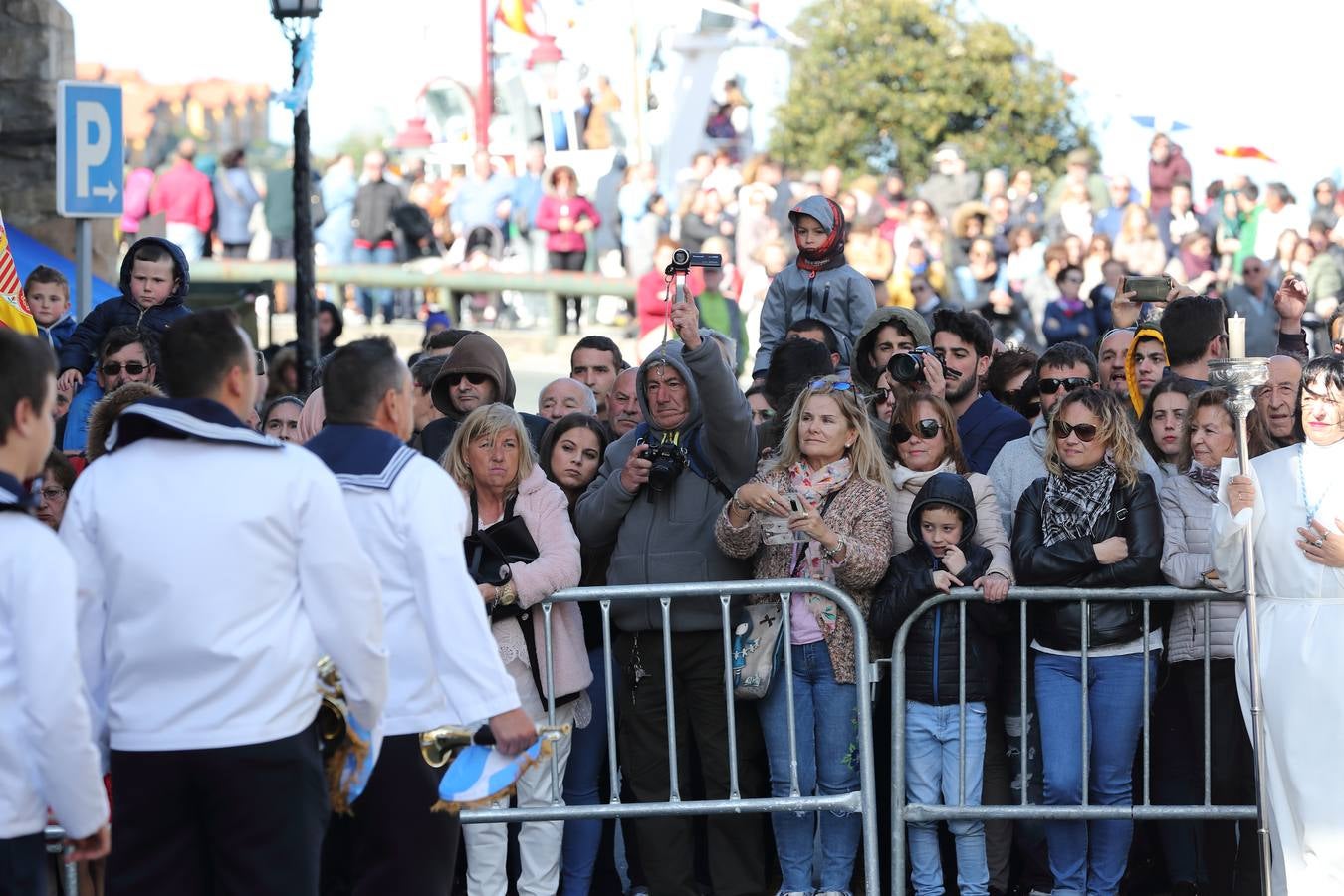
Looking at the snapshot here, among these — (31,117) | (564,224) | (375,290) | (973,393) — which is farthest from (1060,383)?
(375,290)

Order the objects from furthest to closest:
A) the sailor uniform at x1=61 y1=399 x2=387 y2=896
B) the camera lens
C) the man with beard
Result: the man with beard < the camera lens < the sailor uniform at x1=61 y1=399 x2=387 y2=896

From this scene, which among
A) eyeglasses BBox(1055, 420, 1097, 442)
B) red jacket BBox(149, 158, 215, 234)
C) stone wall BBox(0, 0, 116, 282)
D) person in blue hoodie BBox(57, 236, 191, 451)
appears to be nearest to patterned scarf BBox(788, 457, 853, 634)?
eyeglasses BBox(1055, 420, 1097, 442)

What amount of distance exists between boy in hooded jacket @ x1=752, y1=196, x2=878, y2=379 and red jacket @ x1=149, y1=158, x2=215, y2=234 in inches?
488

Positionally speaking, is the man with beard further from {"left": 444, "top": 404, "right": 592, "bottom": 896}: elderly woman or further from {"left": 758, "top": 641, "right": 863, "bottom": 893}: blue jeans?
{"left": 444, "top": 404, "right": 592, "bottom": 896}: elderly woman

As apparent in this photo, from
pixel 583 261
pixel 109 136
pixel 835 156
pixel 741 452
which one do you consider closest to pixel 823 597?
pixel 741 452

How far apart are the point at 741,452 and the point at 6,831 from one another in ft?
10.5

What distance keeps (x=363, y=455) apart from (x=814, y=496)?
7.48ft

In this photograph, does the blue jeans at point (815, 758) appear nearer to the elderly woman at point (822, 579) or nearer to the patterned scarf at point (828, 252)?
the elderly woman at point (822, 579)

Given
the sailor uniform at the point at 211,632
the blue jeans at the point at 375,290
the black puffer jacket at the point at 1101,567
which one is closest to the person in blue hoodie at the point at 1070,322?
the black puffer jacket at the point at 1101,567

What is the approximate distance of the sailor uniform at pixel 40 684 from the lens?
13.2 feet

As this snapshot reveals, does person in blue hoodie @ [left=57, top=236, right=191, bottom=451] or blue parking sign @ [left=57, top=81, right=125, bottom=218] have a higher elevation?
blue parking sign @ [left=57, top=81, right=125, bottom=218]

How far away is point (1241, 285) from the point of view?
44.1 feet

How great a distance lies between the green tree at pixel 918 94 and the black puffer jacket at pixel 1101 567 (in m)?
26.5

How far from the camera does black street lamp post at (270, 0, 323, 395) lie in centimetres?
1112
